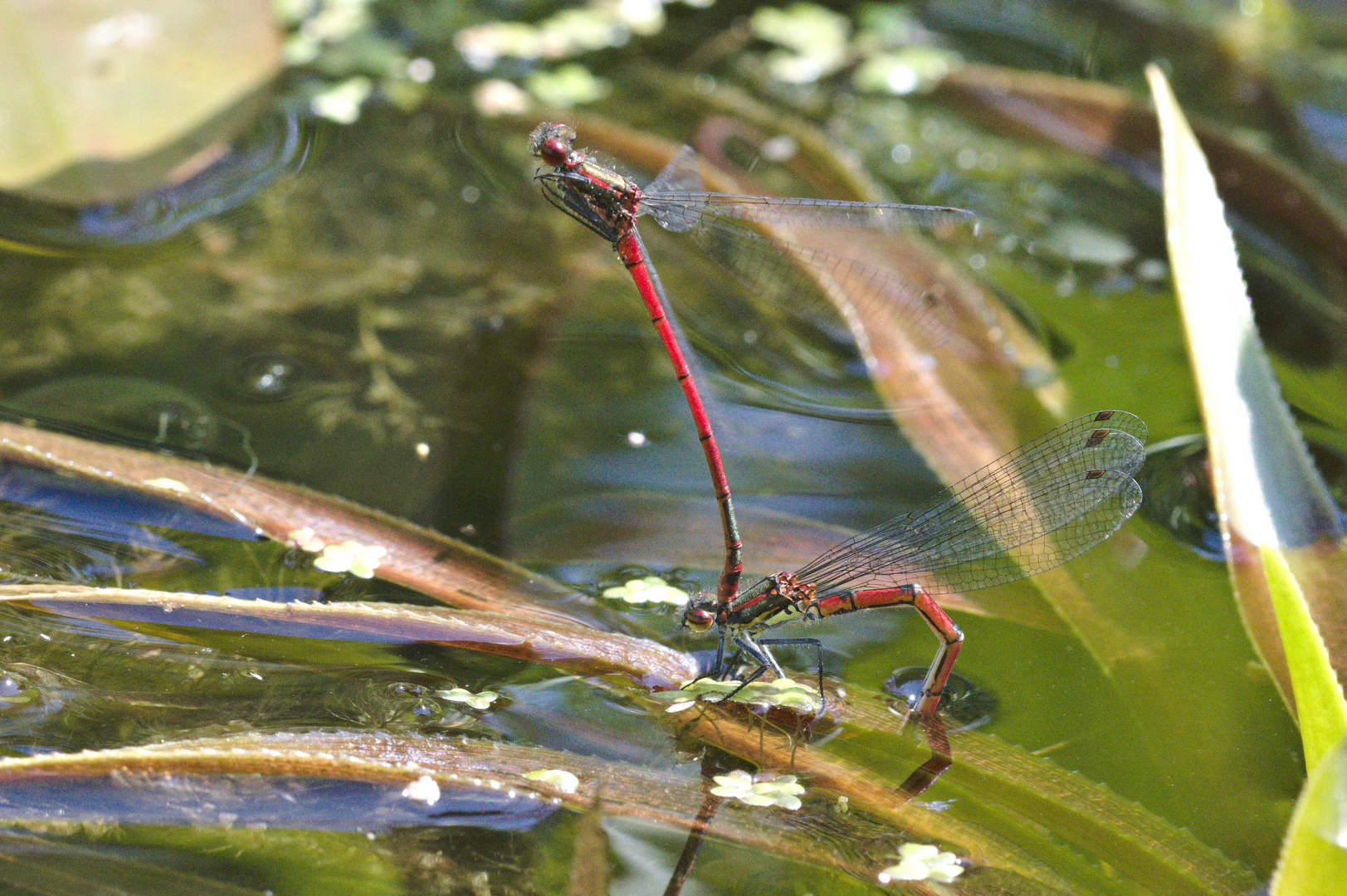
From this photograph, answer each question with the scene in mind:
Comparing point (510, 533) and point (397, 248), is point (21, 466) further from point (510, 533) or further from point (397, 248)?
point (397, 248)

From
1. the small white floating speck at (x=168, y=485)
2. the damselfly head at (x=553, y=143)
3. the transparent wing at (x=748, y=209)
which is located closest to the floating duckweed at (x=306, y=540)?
the small white floating speck at (x=168, y=485)

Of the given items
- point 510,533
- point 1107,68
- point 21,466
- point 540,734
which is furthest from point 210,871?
point 1107,68

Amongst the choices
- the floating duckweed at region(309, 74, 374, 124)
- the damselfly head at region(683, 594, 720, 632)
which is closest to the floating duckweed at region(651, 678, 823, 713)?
the damselfly head at region(683, 594, 720, 632)

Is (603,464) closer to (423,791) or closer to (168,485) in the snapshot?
(168,485)

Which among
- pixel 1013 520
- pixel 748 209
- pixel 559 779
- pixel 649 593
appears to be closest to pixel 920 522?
pixel 1013 520

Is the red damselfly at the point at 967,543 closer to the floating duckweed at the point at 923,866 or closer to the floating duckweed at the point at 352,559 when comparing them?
the floating duckweed at the point at 923,866
